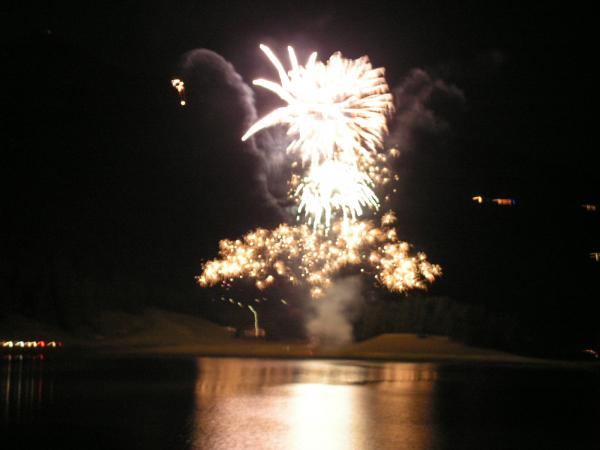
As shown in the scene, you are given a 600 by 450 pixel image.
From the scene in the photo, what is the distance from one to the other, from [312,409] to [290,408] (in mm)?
403

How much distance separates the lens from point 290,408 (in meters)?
13.7

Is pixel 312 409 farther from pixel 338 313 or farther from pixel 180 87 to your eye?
pixel 180 87

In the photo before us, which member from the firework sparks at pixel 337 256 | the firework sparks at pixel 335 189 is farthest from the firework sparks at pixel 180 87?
the firework sparks at pixel 335 189

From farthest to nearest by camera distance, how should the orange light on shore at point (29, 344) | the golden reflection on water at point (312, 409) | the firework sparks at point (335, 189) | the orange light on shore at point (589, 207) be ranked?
the orange light on shore at point (589, 207) < the orange light on shore at point (29, 344) < the firework sparks at point (335, 189) < the golden reflection on water at point (312, 409)

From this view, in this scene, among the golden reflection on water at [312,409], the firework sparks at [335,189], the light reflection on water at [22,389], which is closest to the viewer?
the golden reflection on water at [312,409]

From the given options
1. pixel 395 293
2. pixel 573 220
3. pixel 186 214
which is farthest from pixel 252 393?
pixel 186 214

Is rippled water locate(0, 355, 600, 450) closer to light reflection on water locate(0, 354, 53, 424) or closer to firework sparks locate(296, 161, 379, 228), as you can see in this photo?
light reflection on water locate(0, 354, 53, 424)

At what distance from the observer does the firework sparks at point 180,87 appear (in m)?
41.4

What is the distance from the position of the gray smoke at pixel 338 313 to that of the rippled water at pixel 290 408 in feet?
50.1

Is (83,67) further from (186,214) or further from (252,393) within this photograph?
(252,393)

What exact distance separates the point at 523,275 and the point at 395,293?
6.50 m

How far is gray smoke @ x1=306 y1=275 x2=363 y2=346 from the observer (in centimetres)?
3862

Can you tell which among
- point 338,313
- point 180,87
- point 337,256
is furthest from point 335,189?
point 180,87

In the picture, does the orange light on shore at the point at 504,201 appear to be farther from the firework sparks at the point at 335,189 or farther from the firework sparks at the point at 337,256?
the firework sparks at the point at 335,189
